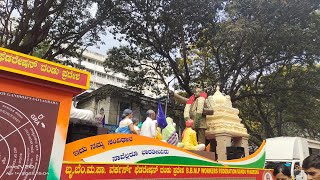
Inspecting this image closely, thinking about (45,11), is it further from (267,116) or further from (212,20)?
(267,116)

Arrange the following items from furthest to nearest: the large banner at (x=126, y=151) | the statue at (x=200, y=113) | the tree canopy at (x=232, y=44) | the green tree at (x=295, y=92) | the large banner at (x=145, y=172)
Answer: the green tree at (x=295, y=92) → the tree canopy at (x=232, y=44) → the statue at (x=200, y=113) → the large banner at (x=126, y=151) → the large banner at (x=145, y=172)

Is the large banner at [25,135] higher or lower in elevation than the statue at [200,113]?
lower

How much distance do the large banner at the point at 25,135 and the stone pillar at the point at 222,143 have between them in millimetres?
3601

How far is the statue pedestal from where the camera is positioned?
5492mm

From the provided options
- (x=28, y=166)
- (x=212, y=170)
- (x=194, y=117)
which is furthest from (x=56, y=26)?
(x=28, y=166)

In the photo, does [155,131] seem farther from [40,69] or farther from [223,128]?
[40,69]

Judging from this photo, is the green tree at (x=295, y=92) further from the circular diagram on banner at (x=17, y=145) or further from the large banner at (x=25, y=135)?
the circular diagram on banner at (x=17, y=145)

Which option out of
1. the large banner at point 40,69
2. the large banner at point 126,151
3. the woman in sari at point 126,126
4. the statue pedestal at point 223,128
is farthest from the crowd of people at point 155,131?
the large banner at point 40,69

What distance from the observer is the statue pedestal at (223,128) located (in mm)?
5492

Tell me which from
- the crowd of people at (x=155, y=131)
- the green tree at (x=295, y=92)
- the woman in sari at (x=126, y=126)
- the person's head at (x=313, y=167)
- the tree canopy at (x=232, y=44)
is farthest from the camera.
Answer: the green tree at (x=295, y=92)

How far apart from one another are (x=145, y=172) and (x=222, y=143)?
2.70 metres

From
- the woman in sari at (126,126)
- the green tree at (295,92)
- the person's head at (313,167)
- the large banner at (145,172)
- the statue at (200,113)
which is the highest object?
the green tree at (295,92)

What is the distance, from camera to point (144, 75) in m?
16.2

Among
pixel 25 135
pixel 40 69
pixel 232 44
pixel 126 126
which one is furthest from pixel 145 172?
pixel 232 44
